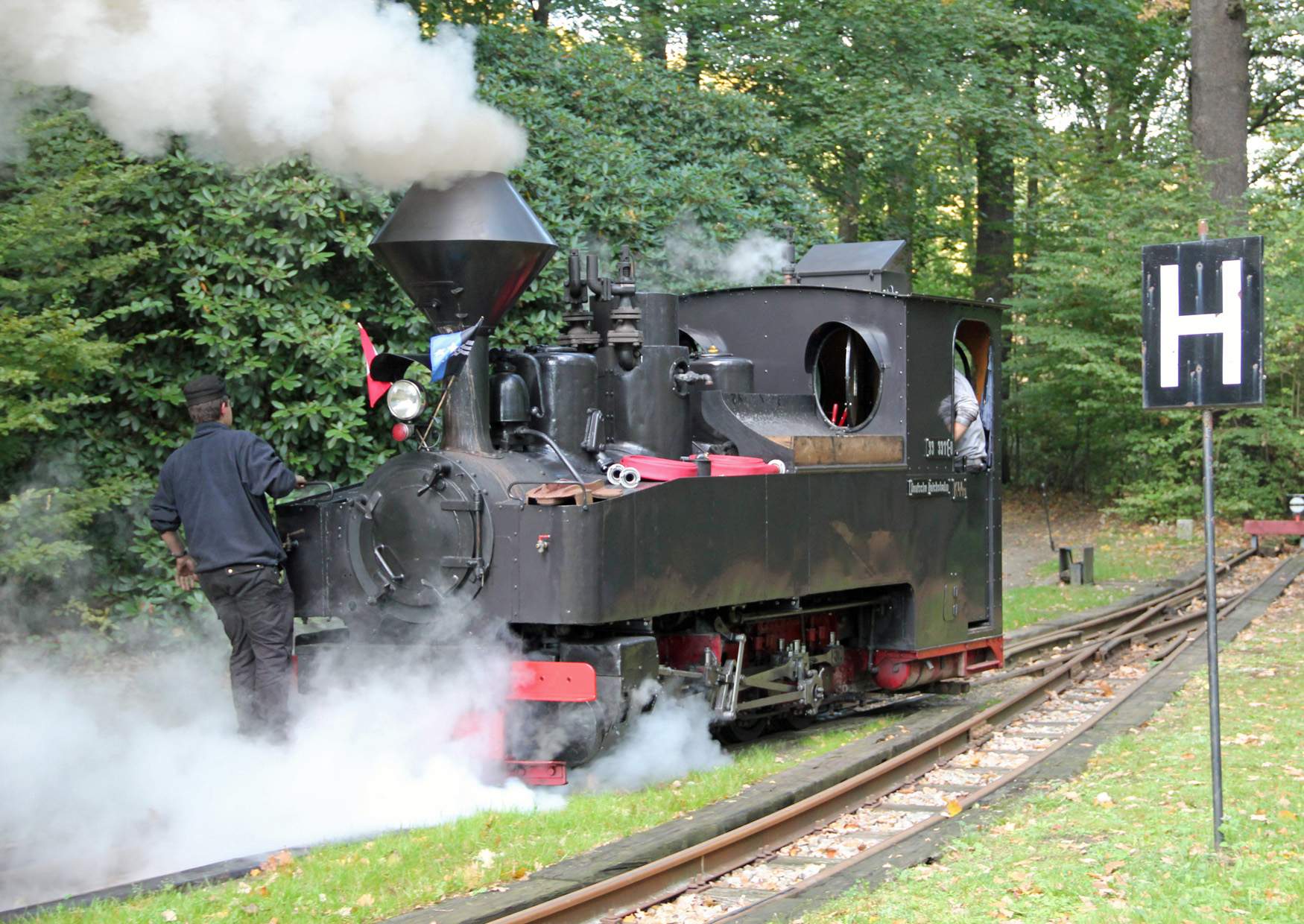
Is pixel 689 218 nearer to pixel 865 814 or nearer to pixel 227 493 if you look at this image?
pixel 227 493

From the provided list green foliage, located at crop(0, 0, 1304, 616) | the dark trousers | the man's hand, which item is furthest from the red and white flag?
green foliage, located at crop(0, 0, 1304, 616)

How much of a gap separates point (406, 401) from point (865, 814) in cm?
297

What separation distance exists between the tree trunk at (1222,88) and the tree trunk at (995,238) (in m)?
3.36

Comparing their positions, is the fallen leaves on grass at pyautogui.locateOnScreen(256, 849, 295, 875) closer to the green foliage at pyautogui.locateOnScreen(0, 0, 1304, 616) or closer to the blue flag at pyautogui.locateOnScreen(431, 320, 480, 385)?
the blue flag at pyautogui.locateOnScreen(431, 320, 480, 385)

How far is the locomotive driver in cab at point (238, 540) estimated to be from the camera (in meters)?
6.62

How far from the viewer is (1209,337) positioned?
576 centimetres

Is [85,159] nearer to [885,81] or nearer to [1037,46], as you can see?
[885,81]

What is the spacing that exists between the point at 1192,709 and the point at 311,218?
6648 millimetres

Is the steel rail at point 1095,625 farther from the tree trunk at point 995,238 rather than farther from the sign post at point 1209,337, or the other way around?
the tree trunk at point 995,238

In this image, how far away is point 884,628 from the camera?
29.2 feet

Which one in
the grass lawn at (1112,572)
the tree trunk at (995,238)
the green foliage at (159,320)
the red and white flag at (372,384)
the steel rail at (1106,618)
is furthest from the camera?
the tree trunk at (995,238)

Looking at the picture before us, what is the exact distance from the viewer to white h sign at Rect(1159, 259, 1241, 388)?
568cm

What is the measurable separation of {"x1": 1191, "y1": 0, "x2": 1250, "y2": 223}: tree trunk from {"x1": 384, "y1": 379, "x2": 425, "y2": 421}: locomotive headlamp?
18.1m

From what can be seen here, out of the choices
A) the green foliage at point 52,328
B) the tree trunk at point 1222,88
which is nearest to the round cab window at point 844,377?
the green foliage at point 52,328
